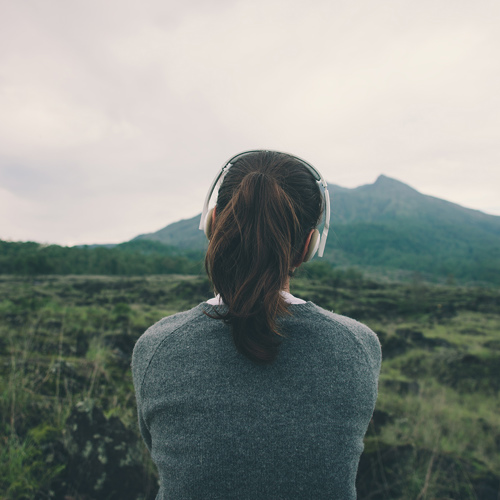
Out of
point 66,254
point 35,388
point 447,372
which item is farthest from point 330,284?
point 66,254

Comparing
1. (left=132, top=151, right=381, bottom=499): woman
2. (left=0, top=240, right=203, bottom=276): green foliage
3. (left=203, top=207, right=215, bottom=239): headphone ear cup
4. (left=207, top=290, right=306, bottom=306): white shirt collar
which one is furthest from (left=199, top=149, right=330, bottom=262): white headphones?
(left=0, top=240, right=203, bottom=276): green foliage

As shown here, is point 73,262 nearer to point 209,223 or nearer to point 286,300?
point 209,223

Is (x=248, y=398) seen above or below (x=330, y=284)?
above

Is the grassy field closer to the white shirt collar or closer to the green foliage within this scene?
the white shirt collar

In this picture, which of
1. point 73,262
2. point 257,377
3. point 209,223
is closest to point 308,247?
point 209,223

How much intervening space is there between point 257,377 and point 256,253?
1.43ft

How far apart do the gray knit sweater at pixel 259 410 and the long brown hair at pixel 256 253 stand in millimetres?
87

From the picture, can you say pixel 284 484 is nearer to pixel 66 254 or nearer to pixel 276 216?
Answer: pixel 276 216

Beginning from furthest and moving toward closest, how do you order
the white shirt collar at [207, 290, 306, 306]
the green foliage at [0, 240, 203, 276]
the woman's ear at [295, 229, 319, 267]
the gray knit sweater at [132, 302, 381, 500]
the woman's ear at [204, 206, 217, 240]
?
the green foliage at [0, 240, 203, 276], the woman's ear at [204, 206, 217, 240], the woman's ear at [295, 229, 319, 267], the white shirt collar at [207, 290, 306, 306], the gray knit sweater at [132, 302, 381, 500]

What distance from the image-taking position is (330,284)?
3447 cm

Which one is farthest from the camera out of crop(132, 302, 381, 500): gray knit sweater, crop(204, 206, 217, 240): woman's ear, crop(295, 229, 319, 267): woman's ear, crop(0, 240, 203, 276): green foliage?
crop(0, 240, 203, 276): green foliage

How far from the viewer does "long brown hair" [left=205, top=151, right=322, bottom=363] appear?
105cm

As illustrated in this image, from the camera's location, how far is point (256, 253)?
111 cm

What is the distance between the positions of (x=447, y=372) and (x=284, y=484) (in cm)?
1112
